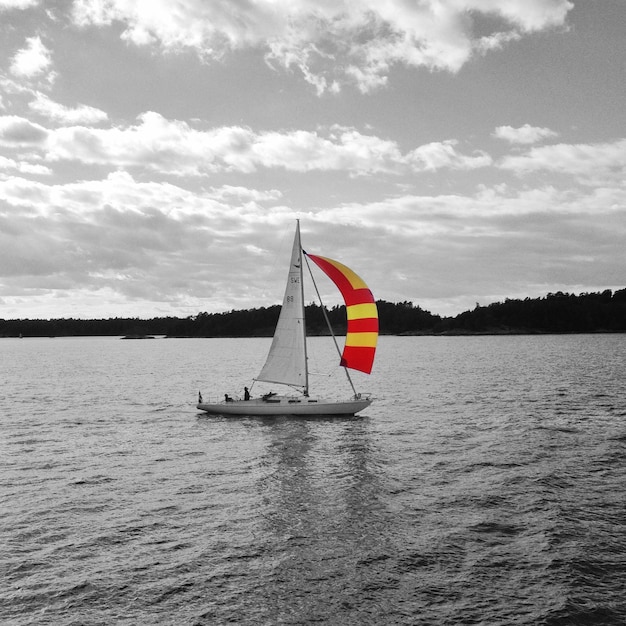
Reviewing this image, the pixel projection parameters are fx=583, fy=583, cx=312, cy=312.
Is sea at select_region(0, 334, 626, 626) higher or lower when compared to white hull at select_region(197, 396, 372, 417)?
lower

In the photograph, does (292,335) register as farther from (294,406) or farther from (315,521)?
(315,521)

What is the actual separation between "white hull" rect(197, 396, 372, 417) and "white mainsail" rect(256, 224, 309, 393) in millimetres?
1443

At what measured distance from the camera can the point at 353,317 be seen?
4059cm

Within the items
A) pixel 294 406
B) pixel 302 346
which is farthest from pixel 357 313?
pixel 294 406

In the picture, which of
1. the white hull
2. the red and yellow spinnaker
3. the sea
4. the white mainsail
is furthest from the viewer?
the white mainsail

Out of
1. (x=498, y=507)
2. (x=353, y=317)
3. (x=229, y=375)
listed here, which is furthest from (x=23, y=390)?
(x=498, y=507)

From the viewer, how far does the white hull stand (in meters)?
41.5

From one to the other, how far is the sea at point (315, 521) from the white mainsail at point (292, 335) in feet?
10.9

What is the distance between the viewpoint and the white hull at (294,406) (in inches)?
1633

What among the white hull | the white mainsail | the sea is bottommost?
the sea

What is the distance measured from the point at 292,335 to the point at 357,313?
5.27 meters

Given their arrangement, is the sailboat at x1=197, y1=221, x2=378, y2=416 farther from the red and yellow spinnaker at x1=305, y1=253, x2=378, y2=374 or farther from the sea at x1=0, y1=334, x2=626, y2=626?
the sea at x1=0, y1=334, x2=626, y2=626

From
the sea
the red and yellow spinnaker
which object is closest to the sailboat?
the red and yellow spinnaker

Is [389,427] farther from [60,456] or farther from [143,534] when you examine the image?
[143,534]
